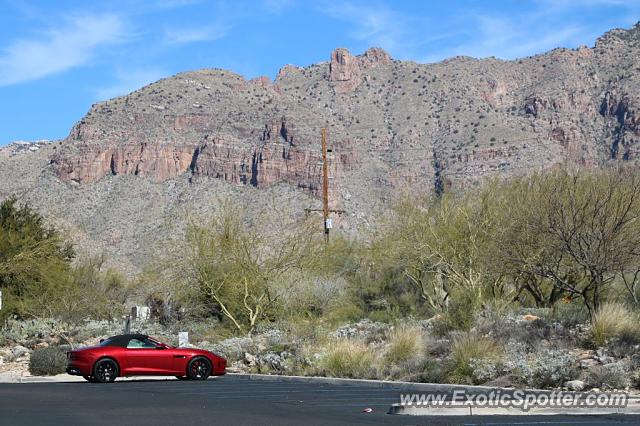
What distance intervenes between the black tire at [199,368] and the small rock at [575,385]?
998cm

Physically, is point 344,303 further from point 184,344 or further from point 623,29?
point 623,29

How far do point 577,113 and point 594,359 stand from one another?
396ft

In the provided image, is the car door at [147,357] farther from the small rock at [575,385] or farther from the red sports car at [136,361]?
the small rock at [575,385]

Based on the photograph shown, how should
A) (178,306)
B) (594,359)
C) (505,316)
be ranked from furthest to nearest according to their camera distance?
(178,306)
(505,316)
(594,359)

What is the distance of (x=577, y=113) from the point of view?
136 meters

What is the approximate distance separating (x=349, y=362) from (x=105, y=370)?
6.16 m

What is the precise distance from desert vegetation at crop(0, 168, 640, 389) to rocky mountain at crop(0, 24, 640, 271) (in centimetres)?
4919

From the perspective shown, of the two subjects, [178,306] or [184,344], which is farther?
[178,306]

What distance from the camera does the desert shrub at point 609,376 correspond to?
18.5 meters

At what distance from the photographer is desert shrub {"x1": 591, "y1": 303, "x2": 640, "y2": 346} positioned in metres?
22.0

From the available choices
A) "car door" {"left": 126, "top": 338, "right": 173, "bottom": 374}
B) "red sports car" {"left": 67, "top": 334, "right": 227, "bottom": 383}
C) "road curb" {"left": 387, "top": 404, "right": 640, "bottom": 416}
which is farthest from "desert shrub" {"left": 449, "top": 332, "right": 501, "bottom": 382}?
"car door" {"left": 126, "top": 338, "right": 173, "bottom": 374}

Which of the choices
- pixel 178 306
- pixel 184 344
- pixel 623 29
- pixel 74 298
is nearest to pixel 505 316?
pixel 184 344

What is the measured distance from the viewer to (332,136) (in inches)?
5069

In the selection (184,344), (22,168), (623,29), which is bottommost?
(184,344)
